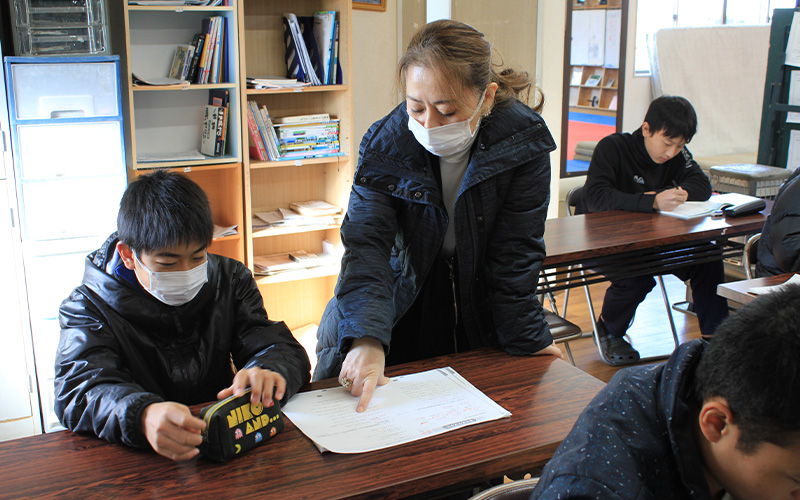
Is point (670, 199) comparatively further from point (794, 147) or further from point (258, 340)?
point (258, 340)

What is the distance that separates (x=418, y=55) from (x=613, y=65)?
4.16 metres

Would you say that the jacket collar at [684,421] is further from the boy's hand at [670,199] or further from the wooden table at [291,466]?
the boy's hand at [670,199]

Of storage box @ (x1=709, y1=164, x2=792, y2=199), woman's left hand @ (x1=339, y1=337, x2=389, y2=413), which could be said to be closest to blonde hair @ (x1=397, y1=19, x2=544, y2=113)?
woman's left hand @ (x1=339, y1=337, x2=389, y2=413)

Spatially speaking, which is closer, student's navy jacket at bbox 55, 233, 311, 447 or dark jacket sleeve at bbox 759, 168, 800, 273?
student's navy jacket at bbox 55, 233, 311, 447

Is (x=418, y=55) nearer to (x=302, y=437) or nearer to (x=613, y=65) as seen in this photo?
(x=302, y=437)

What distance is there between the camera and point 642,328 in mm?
4027

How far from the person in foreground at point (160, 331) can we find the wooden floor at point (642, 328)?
88.1 inches

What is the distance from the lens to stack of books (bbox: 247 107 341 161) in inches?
130

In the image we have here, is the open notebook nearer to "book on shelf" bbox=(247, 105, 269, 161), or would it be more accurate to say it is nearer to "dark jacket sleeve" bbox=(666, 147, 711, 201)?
"dark jacket sleeve" bbox=(666, 147, 711, 201)

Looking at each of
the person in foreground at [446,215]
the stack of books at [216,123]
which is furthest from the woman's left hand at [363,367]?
the stack of books at [216,123]

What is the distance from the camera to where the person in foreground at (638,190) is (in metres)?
3.41

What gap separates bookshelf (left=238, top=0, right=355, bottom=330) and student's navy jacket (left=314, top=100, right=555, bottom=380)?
180 centimetres

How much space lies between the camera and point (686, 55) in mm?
5664

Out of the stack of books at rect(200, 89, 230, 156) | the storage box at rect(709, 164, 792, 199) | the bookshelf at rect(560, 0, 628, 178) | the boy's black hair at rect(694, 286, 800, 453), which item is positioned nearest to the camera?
the boy's black hair at rect(694, 286, 800, 453)
